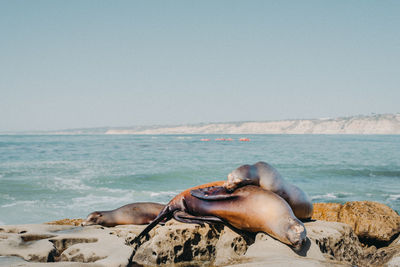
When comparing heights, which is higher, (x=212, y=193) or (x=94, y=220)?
(x=212, y=193)

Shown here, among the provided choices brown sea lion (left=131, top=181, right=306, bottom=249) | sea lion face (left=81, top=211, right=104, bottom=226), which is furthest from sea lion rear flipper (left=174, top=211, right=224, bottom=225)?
sea lion face (left=81, top=211, right=104, bottom=226)

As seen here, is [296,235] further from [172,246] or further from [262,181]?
[172,246]

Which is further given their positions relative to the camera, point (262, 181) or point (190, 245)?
point (262, 181)

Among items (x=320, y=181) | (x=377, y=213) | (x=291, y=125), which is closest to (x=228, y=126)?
(x=291, y=125)

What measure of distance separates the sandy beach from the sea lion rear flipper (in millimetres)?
92

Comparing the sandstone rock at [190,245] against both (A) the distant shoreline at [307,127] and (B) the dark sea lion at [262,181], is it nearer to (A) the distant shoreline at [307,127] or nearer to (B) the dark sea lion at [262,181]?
(B) the dark sea lion at [262,181]

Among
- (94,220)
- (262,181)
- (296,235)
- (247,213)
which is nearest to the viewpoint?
(296,235)

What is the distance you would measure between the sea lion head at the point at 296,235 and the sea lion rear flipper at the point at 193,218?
1046 mm

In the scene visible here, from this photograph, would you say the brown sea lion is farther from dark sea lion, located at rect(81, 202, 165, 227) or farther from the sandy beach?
dark sea lion, located at rect(81, 202, 165, 227)

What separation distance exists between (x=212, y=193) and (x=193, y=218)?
1.36 feet

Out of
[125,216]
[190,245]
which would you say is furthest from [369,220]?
[125,216]

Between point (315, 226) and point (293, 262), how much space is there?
67.3 inches

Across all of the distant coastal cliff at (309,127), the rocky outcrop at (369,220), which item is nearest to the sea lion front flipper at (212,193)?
the rocky outcrop at (369,220)

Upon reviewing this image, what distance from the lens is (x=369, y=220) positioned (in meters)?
5.80
